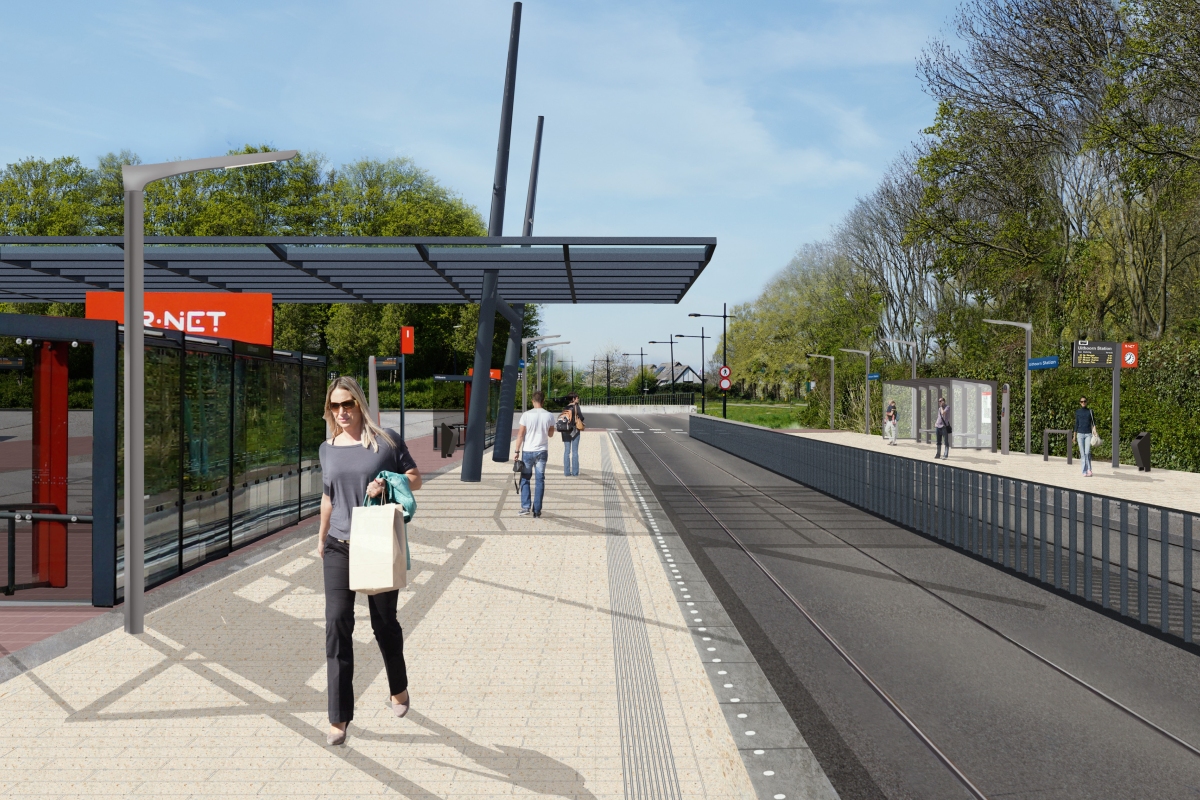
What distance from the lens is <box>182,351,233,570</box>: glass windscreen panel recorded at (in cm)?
889

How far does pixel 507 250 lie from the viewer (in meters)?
14.6

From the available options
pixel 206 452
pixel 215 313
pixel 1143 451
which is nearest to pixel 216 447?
pixel 206 452

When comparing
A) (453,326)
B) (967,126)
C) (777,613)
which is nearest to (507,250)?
(777,613)

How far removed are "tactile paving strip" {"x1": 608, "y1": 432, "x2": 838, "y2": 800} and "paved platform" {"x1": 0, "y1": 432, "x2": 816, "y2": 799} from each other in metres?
0.02

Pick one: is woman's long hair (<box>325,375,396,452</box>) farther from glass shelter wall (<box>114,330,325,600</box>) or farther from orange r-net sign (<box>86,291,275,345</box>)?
orange r-net sign (<box>86,291,275,345</box>)

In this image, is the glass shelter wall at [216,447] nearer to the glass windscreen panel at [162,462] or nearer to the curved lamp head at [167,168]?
the glass windscreen panel at [162,462]

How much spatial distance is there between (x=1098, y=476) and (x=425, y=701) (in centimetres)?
1922

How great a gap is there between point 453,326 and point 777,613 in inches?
2484

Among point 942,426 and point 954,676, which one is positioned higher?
point 942,426

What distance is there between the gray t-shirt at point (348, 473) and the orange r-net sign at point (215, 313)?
9.85 metres

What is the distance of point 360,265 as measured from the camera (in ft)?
49.0

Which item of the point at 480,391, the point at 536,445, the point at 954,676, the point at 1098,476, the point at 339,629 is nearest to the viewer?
the point at 339,629

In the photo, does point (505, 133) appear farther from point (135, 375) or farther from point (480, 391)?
point (135, 375)

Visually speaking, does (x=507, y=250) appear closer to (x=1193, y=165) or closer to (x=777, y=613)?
(x=777, y=613)
